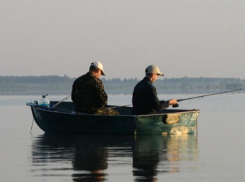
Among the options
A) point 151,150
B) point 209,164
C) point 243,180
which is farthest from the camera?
point 151,150

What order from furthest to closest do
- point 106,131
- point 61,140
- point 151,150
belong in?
point 106,131 → point 61,140 → point 151,150

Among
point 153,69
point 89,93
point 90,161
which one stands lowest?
point 90,161

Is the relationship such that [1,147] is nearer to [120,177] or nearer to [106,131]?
[106,131]

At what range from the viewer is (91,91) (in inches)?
663

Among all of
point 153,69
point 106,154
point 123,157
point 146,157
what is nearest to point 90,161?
point 123,157

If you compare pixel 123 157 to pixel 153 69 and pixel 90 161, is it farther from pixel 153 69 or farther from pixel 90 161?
pixel 153 69

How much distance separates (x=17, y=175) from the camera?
10164mm

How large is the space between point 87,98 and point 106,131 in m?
0.77

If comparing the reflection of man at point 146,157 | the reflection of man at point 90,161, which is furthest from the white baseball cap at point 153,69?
the reflection of man at point 90,161

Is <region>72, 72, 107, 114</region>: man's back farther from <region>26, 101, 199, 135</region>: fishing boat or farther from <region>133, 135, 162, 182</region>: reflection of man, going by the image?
<region>133, 135, 162, 182</region>: reflection of man

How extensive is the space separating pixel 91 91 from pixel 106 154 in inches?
167

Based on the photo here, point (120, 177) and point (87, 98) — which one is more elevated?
point (87, 98)

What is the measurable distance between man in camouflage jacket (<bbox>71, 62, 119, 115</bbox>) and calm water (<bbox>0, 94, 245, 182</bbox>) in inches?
26.6

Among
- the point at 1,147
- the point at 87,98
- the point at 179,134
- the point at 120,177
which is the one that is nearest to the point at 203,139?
the point at 179,134
